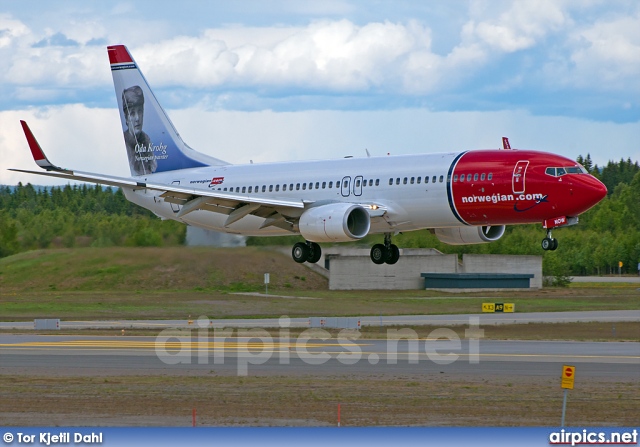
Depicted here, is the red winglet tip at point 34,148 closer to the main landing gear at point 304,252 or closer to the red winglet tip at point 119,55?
the main landing gear at point 304,252

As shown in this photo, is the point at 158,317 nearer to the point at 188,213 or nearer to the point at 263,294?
the point at 263,294

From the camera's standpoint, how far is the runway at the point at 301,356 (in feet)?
156

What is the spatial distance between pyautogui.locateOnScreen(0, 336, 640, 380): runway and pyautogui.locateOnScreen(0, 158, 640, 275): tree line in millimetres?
5979

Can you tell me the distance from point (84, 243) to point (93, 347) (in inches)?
365

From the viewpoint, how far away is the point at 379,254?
53.2 meters

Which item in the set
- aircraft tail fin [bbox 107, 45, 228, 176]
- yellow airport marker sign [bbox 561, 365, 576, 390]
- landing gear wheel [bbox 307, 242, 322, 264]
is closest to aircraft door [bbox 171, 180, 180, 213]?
aircraft tail fin [bbox 107, 45, 228, 176]

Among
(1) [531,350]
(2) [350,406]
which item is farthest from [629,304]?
(2) [350,406]

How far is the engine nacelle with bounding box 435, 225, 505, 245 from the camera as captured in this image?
5206cm

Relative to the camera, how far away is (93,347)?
5788 centimetres

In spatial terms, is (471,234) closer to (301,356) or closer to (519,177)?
(519,177)

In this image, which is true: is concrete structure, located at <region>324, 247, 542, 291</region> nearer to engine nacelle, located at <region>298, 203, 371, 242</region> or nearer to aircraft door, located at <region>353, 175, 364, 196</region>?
aircraft door, located at <region>353, 175, 364, 196</region>

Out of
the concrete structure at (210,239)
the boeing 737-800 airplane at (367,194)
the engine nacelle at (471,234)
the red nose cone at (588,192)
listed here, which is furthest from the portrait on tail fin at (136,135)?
the red nose cone at (588,192)

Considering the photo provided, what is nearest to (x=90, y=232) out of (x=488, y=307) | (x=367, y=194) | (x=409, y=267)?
(x=367, y=194)

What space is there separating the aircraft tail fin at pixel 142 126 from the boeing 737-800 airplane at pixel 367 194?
13 cm
